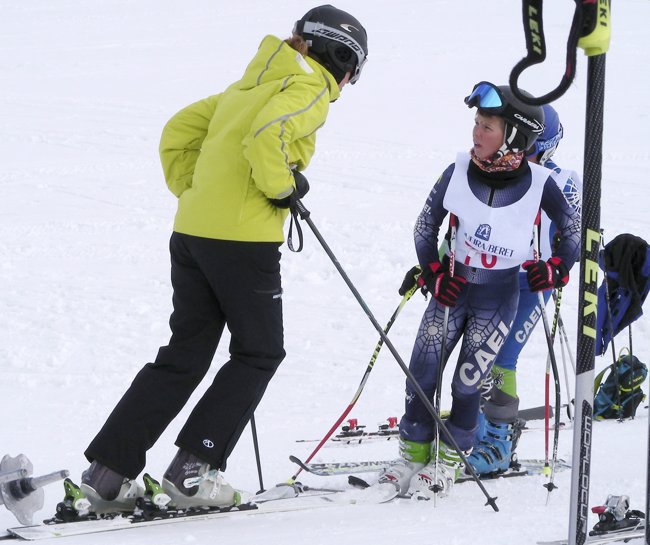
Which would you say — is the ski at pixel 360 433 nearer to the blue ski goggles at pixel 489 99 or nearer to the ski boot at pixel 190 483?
the ski boot at pixel 190 483

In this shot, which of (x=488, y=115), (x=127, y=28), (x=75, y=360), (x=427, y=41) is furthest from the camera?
(x=127, y=28)

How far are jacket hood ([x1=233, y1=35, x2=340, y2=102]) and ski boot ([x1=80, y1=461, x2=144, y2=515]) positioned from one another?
1.73 meters

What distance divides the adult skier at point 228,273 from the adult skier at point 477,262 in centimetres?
75

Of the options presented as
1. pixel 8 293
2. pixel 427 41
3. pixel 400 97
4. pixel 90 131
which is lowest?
pixel 8 293

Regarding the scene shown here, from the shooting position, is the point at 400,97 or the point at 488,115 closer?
the point at 488,115

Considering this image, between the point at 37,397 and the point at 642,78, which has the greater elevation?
the point at 642,78

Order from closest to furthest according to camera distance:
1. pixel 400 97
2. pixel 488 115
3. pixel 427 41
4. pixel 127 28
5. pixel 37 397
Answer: pixel 488 115
pixel 37 397
pixel 400 97
pixel 427 41
pixel 127 28

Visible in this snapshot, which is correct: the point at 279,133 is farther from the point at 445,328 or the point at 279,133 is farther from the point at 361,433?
the point at 361,433

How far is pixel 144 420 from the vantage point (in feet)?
12.8

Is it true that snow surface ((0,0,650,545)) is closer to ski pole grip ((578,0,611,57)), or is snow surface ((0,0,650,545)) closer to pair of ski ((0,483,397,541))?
pair of ski ((0,483,397,541))

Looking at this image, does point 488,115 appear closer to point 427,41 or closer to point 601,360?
point 601,360

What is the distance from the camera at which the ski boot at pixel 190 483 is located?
12.9 ft

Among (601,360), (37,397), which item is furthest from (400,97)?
(37,397)

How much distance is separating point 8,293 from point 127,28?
17.5 metres
